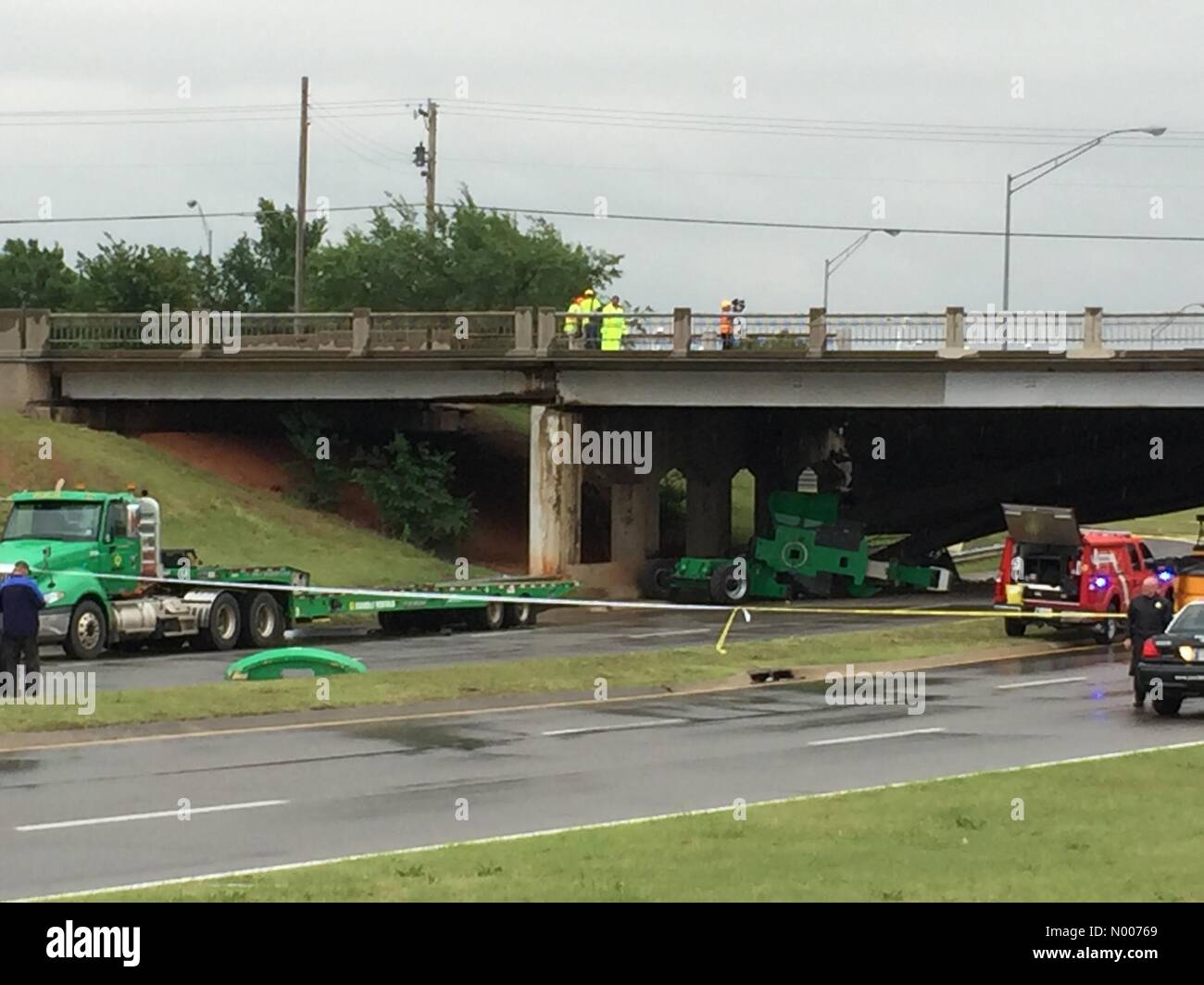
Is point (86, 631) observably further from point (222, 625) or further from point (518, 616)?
point (518, 616)

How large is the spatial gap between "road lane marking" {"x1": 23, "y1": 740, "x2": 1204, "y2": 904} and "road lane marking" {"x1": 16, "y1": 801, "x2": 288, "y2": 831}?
8.16ft

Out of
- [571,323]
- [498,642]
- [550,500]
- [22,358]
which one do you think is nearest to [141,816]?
[498,642]

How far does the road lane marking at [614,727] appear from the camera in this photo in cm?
2212

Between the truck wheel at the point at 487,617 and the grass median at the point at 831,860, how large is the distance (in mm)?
23829

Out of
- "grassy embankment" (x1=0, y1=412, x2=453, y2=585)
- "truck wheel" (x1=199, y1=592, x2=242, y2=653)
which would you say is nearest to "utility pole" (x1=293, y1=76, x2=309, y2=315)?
"grassy embankment" (x1=0, y1=412, x2=453, y2=585)

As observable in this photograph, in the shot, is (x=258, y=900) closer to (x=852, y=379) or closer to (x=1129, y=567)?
(x=1129, y=567)

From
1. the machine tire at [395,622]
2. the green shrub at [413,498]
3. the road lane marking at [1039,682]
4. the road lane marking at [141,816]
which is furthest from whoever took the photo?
the green shrub at [413,498]

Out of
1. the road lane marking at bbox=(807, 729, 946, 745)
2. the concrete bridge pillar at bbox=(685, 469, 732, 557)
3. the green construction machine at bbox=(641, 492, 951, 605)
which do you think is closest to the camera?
the road lane marking at bbox=(807, 729, 946, 745)

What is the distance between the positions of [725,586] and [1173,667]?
26.1 metres

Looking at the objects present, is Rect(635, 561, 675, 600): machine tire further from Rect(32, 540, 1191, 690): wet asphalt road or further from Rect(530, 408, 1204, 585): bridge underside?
Rect(32, 540, 1191, 690): wet asphalt road

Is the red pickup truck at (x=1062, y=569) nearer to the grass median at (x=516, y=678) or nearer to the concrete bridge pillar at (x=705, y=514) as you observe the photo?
the grass median at (x=516, y=678)

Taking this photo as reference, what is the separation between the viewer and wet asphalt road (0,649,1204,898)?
14.7 metres

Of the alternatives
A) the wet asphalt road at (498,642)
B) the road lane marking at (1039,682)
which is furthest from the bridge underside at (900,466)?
the road lane marking at (1039,682)
